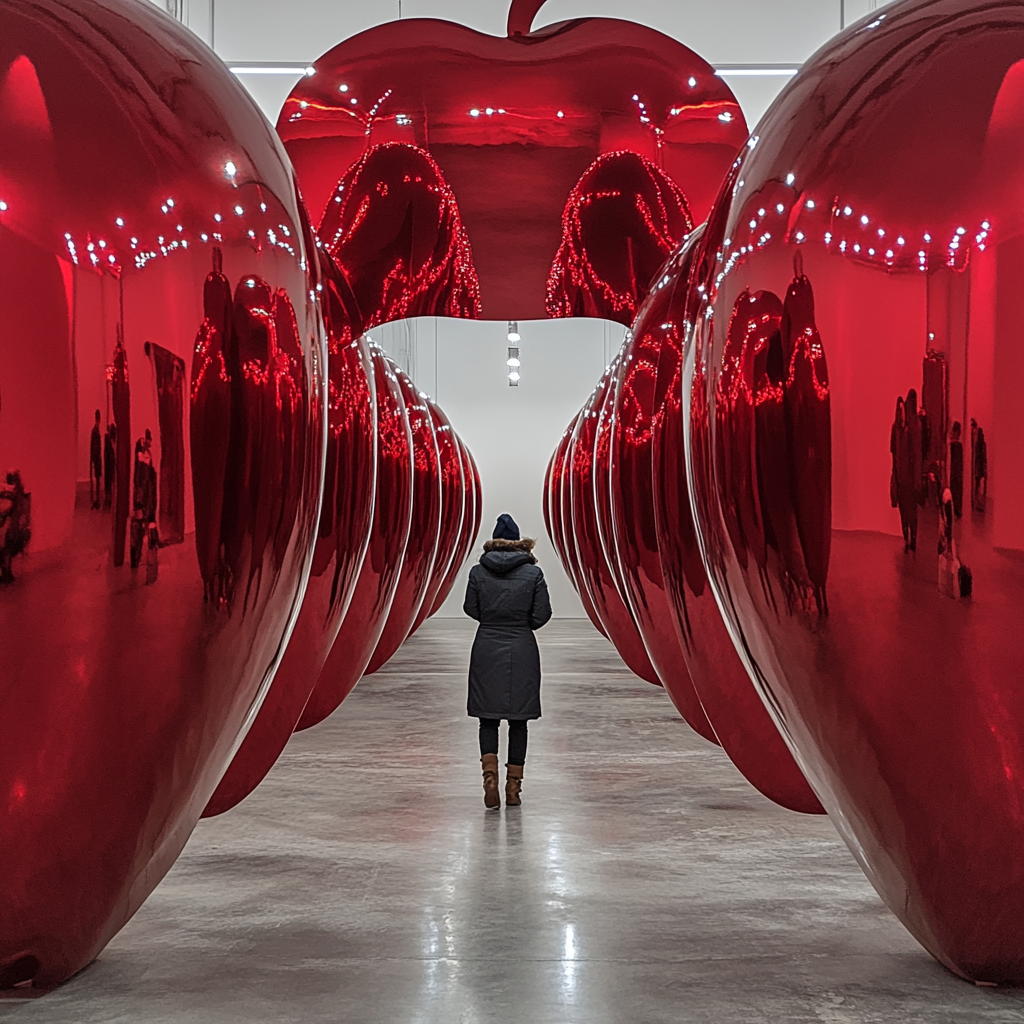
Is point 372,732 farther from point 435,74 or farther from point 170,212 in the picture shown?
point 170,212

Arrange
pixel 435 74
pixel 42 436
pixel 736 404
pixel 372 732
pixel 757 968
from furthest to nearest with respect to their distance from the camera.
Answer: pixel 372 732
pixel 757 968
pixel 435 74
pixel 736 404
pixel 42 436

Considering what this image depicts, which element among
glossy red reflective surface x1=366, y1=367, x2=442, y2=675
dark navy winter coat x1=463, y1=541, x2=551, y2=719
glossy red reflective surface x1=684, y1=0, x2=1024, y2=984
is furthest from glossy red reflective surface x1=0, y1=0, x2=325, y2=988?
dark navy winter coat x1=463, y1=541, x2=551, y2=719

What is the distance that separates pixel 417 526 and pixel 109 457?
2.30 meters

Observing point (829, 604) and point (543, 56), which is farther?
point (543, 56)

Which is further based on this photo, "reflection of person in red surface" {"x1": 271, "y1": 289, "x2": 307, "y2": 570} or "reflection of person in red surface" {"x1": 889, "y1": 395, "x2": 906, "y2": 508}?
"reflection of person in red surface" {"x1": 271, "y1": 289, "x2": 307, "y2": 570}

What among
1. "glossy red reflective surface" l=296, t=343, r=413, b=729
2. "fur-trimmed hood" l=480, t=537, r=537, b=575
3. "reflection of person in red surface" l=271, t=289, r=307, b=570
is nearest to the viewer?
"reflection of person in red surface" l=271, t=289, r=307, b=570

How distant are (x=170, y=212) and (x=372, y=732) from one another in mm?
6962

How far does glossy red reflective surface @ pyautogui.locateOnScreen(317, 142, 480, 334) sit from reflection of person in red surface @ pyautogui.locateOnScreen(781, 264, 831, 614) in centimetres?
84

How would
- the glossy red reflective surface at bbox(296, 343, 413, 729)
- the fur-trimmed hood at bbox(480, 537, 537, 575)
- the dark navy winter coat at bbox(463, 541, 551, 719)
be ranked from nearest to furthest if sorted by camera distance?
1. the glossy red reflective surface at bbox(296, 343, 413, 729)
2. the dark navy winter coat at bbox(463, 541, 551, 719)
3. the fur-trimmed hood at bbox(480, 537, 537, 575)

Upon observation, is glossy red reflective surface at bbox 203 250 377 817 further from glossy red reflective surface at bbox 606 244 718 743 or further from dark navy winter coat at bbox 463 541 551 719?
dark navy winter coat at bbox 463 541 551 719

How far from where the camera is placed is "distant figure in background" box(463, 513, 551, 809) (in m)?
Answer: 5.43

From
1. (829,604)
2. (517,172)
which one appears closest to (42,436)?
(829,604)

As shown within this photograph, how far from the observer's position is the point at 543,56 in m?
1.80

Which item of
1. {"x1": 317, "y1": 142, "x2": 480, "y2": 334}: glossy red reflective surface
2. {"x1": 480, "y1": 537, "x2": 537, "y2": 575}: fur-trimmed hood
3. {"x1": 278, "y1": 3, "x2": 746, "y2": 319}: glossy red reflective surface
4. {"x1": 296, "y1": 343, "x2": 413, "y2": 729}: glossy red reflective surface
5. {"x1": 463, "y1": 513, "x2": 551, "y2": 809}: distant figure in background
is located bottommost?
{"x1": 463, "y1": 513, "x2": 551, "y2": 809}: distant figure in background
